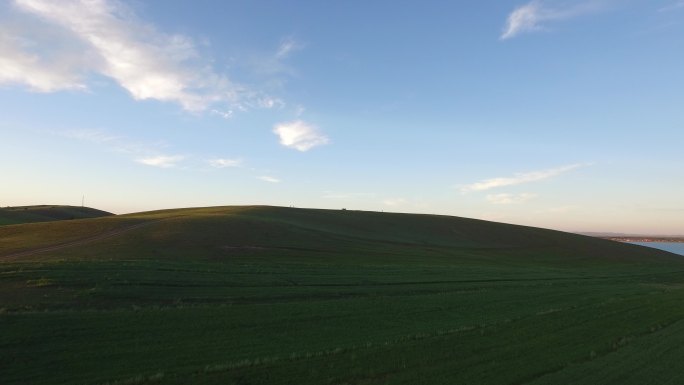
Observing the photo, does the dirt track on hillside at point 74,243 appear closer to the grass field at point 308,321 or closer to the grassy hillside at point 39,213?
the grass field at point 308,321

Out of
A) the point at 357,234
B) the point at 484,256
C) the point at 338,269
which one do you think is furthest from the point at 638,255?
the point at 338,269

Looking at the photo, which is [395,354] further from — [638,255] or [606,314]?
[638,255]

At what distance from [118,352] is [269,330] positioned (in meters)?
5.82

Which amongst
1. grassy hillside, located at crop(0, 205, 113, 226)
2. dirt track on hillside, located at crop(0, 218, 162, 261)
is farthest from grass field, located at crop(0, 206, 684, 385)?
grassy hillside, located at crop(0, 205, 113, 226)

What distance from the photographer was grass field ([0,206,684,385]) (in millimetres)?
15016

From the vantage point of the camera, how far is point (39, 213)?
415ft

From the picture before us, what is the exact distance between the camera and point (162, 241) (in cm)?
5559

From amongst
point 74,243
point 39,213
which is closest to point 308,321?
point 74,243

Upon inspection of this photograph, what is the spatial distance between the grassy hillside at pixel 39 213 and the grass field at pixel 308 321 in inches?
2205

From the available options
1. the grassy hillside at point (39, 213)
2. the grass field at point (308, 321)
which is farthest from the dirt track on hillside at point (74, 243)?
the grassy hillside at point (39, 213)

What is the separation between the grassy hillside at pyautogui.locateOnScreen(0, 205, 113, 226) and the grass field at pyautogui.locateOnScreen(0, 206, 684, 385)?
5600 centimetres

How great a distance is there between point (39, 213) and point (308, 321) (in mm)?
126582

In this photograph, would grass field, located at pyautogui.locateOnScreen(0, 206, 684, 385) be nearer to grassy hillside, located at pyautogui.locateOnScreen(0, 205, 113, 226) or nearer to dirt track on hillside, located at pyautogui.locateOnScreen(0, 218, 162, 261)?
dirt track on hillside, located at pyautogui.locateOnScreen(0, 218, 162, 261)

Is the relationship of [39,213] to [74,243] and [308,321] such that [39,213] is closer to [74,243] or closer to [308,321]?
[74,243]
